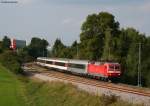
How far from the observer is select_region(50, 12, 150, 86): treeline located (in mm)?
90062

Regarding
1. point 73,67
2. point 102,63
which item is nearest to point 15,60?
point 73,67

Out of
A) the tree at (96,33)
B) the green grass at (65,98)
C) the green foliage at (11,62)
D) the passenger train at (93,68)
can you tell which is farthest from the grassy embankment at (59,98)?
the tree at (96,33)

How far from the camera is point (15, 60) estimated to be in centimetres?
11844

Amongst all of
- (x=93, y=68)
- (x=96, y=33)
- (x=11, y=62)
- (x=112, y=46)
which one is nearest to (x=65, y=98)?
(x=93, y=68)

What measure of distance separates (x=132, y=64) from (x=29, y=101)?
46.7m

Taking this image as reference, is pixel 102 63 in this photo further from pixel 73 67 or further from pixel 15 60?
pixel 15 60

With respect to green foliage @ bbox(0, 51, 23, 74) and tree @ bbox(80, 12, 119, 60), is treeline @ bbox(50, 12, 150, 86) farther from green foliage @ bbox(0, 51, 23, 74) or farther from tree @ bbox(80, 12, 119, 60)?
green foliage @ bbox(0, 51, 23, 74)

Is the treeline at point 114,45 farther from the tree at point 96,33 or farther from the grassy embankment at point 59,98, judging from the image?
the grassy embankment at point 59,98

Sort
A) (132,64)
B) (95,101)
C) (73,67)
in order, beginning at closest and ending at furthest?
(95,101) → (132,64) → (73,67)

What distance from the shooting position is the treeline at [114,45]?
295ft

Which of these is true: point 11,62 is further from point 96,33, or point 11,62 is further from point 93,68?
point 93,68

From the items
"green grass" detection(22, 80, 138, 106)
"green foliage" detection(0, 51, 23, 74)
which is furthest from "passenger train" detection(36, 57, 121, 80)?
"green grass" detection(22, 80, 138, 106)

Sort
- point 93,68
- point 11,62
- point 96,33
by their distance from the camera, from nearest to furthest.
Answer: point 93,68
point 11,62
point 96,33

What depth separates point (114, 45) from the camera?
351 feet
